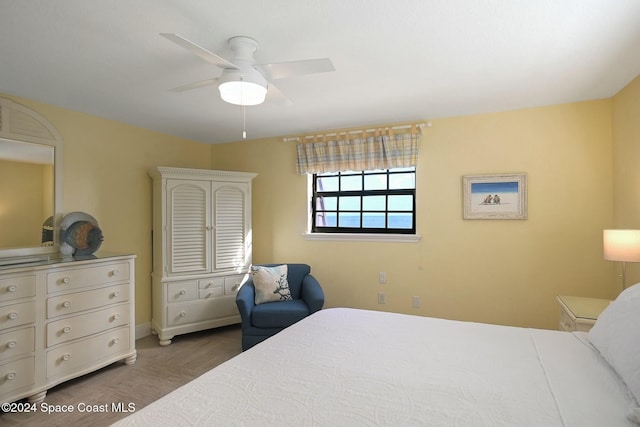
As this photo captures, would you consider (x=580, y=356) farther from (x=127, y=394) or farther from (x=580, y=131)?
(x=127, y=394)

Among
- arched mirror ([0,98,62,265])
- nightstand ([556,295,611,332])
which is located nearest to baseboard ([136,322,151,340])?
arched mirror ([0,98,62,265])

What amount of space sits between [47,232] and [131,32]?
207 cm

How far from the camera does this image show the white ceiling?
→ 157 centimetres

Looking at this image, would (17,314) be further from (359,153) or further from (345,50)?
(359,153)

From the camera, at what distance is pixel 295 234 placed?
155 inches

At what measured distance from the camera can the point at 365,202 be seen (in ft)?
12.3

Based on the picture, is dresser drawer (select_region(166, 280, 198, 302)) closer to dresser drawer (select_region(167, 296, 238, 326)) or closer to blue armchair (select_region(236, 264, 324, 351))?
dresser drawer (select_region(167, 296, 238, 326))

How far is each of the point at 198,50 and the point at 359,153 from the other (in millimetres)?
2313

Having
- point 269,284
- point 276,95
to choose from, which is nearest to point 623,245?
point 276,95

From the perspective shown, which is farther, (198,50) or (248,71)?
(248,71)

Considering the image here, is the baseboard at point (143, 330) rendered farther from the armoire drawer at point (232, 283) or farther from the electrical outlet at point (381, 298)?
the electrical outlet at point (381, 298)

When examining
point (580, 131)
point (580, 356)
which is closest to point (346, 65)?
point (580, 356)

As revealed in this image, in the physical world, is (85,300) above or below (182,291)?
above

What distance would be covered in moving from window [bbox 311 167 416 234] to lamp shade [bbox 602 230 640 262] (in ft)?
5.36
